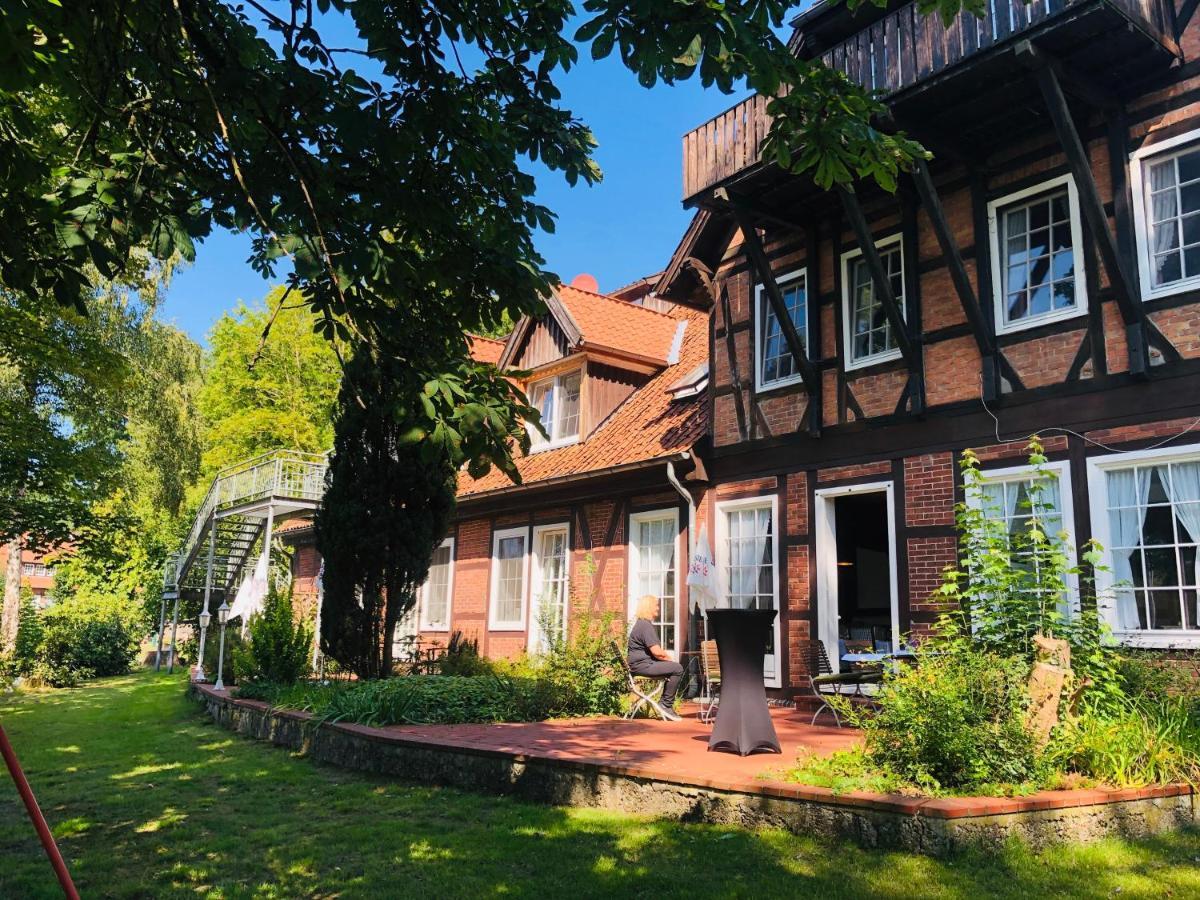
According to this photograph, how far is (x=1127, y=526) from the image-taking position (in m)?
8.40

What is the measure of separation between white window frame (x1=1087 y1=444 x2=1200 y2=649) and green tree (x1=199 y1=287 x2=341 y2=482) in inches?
1013

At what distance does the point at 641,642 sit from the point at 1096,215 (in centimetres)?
590

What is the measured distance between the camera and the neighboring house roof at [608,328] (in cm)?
1590

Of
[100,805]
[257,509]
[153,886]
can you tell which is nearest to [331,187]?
[153,886]

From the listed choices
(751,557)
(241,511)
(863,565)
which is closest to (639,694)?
(751,557)

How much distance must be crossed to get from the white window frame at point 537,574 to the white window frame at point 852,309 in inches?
232

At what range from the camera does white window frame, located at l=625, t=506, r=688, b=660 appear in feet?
42.0

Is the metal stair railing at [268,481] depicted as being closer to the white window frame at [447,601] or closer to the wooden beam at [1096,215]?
the white window frame at [447,601]

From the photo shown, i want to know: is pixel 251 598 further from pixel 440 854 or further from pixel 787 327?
pixel 440 854

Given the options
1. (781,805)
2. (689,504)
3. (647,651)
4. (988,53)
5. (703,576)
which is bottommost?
(781,805)

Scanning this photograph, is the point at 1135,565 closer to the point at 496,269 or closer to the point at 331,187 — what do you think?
the point at 496,269

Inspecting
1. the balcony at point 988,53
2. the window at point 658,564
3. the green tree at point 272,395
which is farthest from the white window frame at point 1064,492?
the green tree at point 272,395

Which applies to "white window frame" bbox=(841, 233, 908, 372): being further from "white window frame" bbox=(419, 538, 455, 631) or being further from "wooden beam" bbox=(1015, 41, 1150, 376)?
"white window frame" bbox=(419, 538, 455, 631)

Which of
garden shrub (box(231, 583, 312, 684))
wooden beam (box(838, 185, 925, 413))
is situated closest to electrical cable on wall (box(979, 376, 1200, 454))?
wooden beam (box(838, 185, 925, 413))
